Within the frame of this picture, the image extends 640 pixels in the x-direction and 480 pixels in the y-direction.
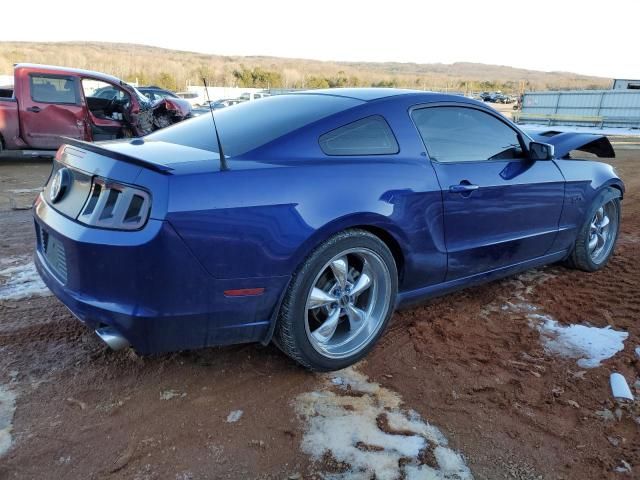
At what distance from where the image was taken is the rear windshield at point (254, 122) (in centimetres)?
276

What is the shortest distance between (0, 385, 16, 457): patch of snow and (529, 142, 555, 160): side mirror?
353cm

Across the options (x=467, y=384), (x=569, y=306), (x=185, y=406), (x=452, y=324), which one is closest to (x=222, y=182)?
(x=185, y=406)

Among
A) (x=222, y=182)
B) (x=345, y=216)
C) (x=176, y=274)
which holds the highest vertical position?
(x=222, y=182)

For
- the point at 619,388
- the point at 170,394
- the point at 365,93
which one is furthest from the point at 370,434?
the point at 365,93

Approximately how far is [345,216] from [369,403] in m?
0.94

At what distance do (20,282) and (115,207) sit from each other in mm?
2179

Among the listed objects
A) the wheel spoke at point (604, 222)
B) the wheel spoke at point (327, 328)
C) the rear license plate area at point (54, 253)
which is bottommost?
the wheel spoke at point (327, 328)

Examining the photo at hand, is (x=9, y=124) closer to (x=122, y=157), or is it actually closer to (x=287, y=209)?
(x=122, y=157)

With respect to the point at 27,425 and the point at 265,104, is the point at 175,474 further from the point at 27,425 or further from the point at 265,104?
the point at 265,104

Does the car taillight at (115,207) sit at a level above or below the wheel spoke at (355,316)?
above

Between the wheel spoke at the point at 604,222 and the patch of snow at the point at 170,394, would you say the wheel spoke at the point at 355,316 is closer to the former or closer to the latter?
the patch of snow at the point at 170,394

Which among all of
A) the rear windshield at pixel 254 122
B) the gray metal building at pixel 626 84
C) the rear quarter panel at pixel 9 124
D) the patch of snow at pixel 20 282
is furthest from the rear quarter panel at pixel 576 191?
the gray metal building at pixel 626 84

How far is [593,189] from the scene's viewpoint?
4328 millimetres

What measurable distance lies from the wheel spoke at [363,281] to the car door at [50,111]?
8057 mm
